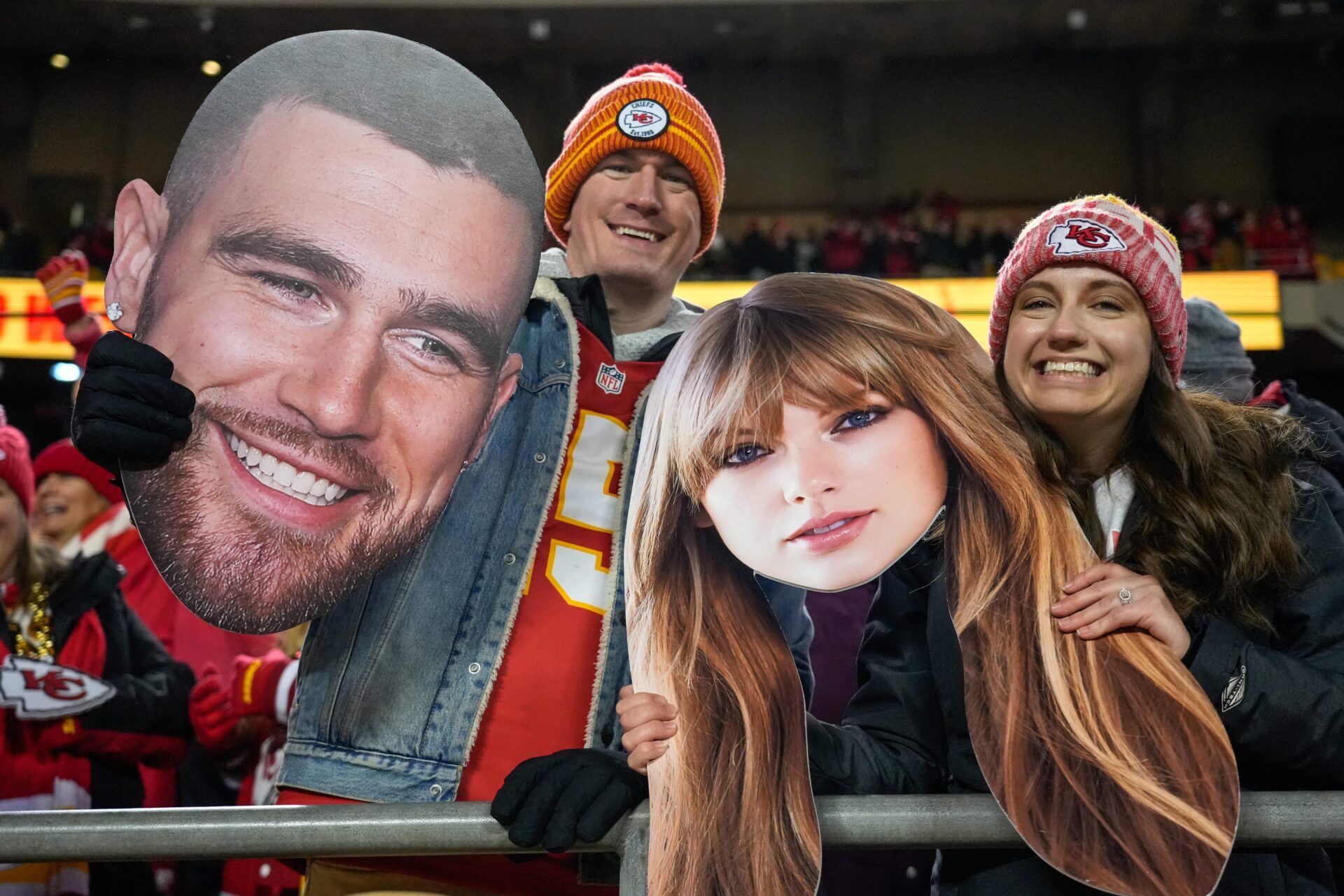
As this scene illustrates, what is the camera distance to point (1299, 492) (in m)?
1.48

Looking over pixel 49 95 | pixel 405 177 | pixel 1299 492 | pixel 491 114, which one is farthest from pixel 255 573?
pixel 49 95

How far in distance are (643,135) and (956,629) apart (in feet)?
2.55

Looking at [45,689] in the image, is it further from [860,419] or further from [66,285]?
[860,419]

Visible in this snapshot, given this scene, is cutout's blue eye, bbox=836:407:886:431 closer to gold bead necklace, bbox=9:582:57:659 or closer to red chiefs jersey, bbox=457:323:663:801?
red chiefs jersey, bbox=457:323:663:801

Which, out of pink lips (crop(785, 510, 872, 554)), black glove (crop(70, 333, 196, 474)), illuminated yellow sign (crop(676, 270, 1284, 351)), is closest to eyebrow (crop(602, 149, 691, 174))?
pink lips (crop(785, 510, 872, 554))

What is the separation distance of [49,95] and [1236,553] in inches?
466

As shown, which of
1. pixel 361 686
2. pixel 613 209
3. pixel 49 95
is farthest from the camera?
pixel 49 95

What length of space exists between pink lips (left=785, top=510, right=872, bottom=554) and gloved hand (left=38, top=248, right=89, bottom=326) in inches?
47.2

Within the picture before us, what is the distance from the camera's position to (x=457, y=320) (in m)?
1.42

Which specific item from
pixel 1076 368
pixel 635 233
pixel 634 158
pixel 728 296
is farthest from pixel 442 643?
pixel 728 296

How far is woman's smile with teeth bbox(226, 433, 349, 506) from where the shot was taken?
1341 mm

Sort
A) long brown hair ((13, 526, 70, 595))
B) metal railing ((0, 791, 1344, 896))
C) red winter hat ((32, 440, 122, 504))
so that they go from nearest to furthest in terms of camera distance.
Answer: metal railing ((0, 791, 1344, 896)) → long brown hair ((13, 526, 70, 595)) → red winter hat ((32, 440, 122, 504))

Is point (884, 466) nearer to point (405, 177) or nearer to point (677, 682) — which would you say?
point (677, 682)

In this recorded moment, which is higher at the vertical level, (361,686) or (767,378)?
(767,378)
